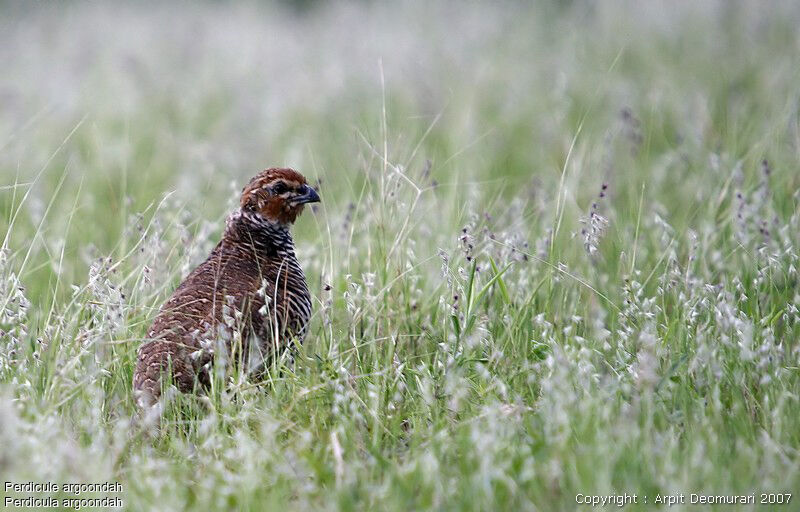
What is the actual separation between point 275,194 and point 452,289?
39.8 inches

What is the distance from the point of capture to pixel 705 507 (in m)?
3.06

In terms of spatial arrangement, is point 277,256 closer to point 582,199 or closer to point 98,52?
point 582,199

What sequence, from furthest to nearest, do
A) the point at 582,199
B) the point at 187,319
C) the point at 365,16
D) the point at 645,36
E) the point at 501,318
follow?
the point at 365,16 < the point at 645,36 < the point at 582,199 < the point at 501,318 < the point at 187,319

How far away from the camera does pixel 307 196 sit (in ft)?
16.5

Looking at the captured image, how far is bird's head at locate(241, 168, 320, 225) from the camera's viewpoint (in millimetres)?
4996

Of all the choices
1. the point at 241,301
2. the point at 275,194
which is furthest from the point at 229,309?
the point at 275,194

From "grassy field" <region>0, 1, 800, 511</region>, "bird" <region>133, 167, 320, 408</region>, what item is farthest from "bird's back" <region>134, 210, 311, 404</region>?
"grassy field" <region>0, 1, 800, 511</region>

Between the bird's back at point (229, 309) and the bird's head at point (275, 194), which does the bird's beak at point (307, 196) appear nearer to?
the bird's head at point (275, 194)

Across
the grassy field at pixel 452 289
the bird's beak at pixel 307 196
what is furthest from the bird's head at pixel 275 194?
the grassy field at pixel 452 289

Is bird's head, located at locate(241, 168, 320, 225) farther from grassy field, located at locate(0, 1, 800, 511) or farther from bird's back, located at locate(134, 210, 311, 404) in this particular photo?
grassy field, located at locate(0, 1, 800, 511)

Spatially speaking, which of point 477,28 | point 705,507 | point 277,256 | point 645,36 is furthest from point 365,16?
point 705,507

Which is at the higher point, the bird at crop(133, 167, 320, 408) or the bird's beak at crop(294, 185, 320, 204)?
the bird's beak at crop(294, 185, 320, 204)

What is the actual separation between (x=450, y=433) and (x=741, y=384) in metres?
1.09

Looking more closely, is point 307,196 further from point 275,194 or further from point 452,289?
point 452,289
